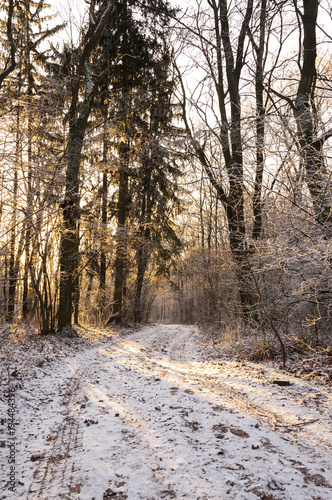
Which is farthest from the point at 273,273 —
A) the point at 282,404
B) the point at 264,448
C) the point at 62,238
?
the point at 62,238

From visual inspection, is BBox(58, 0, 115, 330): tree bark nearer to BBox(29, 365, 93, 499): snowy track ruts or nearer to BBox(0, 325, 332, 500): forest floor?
BBox(0, 325, 332, 500): forest floor

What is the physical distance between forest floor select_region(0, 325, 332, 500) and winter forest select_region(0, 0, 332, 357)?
54.8 inches

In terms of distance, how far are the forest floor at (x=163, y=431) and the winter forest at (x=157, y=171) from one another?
139cm

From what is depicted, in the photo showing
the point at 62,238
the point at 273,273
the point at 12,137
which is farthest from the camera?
the point at 62,238

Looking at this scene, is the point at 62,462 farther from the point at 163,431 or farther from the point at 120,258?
the point at 120,258

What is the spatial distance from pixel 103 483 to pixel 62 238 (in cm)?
830

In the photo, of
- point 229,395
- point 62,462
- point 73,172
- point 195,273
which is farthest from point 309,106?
point 195,273

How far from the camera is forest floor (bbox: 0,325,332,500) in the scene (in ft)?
7.69

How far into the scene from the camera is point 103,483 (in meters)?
2.38

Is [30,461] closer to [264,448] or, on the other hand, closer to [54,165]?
[264,448]

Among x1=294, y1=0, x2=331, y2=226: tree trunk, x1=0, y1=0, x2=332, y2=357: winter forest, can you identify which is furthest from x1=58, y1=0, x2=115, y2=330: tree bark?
x1=294, y1=0, x2=331, y2=226: tree trunk

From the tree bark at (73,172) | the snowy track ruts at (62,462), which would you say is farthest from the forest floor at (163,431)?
the tree bark at (73,172)

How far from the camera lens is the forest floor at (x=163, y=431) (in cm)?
234

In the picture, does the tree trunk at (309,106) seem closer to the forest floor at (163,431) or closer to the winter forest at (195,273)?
the winter forest at (195,273)
